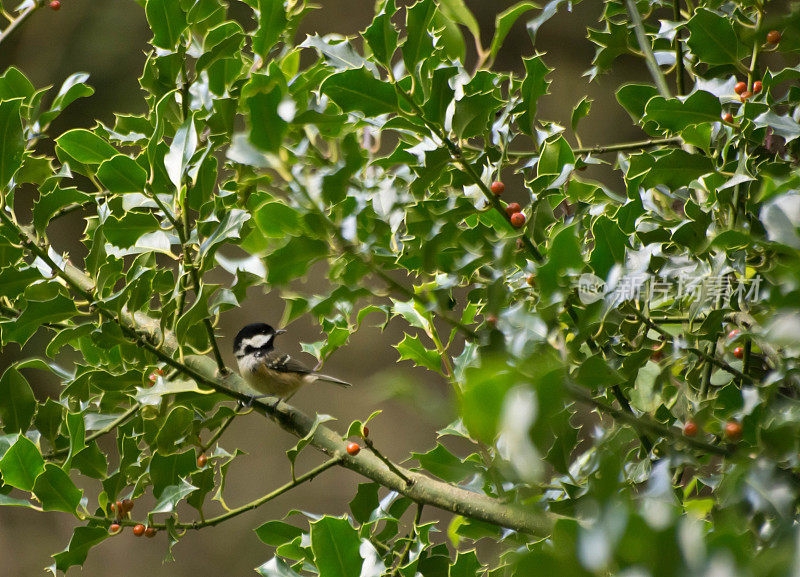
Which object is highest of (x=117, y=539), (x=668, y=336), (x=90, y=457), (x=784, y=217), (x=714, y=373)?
(x=784, y=217)

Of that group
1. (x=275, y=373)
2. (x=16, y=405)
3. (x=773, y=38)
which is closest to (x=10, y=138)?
(x=16, y=405)

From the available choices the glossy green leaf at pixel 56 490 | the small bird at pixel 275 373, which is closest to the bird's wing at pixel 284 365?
the small bird at pixel 275 373

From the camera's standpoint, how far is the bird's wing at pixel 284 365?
218 centimetres

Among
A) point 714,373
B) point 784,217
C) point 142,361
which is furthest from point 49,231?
point 784,217

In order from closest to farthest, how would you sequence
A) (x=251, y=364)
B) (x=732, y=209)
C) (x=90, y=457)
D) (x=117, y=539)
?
(x=732, y=209) < (x=90, y=457) < (x=251, y=364) < (x=117, y=539)

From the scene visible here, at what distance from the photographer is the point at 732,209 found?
0.85m

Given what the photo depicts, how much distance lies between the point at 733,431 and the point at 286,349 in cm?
254

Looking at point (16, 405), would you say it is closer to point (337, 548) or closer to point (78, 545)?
point (78, 545)

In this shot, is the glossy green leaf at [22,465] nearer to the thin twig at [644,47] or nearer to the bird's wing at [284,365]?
the thin twig at [644,47]

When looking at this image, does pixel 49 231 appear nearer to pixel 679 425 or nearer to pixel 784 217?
pixel 679 425

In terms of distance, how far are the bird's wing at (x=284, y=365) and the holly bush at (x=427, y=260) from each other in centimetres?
100

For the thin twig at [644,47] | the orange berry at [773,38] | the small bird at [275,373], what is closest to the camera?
the orange berry at [773,38]

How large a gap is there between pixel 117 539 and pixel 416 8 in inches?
123

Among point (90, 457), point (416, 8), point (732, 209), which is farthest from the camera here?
point (90, 457)
